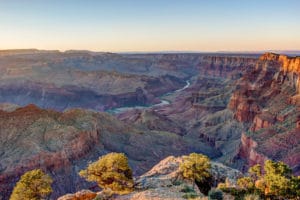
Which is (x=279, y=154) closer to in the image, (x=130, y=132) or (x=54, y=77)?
(x=130, y=132)

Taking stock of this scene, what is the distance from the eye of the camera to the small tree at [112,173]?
26172 mm

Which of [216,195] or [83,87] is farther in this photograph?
[83,87]

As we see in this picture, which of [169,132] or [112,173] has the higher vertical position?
[112,173]

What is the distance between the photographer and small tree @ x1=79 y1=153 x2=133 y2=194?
2617 centimetres

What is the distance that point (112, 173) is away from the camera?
2622 centimetres

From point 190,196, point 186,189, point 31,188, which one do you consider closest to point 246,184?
point 186,189

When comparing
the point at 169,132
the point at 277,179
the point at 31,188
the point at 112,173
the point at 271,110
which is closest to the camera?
the point at 277,179

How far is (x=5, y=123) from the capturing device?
56.0 metres

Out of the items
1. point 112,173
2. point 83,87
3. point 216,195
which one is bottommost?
point 83,87

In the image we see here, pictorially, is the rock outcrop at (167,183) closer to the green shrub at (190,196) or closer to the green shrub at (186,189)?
the green shrub at (186,189)

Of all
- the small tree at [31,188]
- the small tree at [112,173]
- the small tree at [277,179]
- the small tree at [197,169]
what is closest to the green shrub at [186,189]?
the small tree at [197,169]

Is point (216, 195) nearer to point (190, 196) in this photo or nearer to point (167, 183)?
point (190, 196)

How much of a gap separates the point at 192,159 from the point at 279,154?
1320 inches

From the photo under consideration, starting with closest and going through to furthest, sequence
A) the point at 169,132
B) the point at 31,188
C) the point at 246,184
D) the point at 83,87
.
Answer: the point at 246,184 → the point at 31,188 → the point at 169,132 → the point at 83,87
